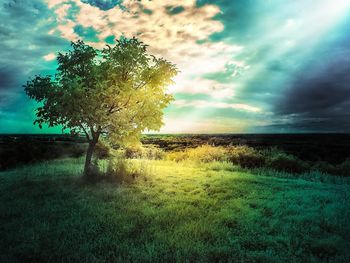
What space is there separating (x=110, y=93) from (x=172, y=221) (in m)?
7.13

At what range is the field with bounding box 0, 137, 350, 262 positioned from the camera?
5539 millimetres

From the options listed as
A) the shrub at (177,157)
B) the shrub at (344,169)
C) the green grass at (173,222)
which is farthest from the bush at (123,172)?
the shrub at (344,169)

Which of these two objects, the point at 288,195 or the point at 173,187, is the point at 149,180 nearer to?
the point at 173,187

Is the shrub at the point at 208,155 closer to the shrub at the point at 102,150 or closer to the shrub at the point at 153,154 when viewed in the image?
the shrub at the point at 153,154

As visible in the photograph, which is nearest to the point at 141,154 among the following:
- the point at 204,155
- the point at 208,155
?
the point at 204,155

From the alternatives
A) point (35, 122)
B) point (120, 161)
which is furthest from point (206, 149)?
point (35, 122)

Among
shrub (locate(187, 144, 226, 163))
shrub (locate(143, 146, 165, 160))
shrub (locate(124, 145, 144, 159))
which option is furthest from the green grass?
shrub (locate(143, 146, 165, 160))

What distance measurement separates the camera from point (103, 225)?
700cm

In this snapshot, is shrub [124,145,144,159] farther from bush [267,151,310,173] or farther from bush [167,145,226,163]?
bush [267,151,310,173]

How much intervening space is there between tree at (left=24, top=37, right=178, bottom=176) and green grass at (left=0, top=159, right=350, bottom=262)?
2869 mm

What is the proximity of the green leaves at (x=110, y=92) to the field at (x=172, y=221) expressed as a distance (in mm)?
2710

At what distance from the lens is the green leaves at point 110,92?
1188cm

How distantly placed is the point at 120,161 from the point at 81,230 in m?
7.42

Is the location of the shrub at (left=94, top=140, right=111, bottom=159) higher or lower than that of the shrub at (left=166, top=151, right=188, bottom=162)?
higher
